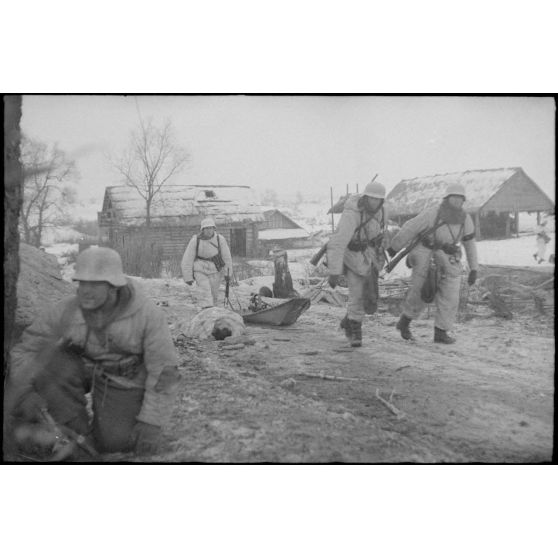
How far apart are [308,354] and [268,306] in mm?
546

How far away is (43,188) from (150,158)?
3.02ft

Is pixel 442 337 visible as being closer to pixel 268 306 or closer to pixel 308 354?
pixel 308 354

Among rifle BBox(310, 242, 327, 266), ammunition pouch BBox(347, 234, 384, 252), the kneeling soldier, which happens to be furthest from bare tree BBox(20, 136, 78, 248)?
ammunition pouch BBox(347, 234, 384, 252)

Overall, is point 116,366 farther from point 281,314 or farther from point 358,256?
point 358,256

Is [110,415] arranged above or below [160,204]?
below

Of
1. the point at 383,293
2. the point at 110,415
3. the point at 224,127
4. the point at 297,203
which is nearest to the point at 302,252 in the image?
the point at 297,203

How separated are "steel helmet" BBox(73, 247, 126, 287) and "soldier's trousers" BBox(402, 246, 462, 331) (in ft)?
7.79

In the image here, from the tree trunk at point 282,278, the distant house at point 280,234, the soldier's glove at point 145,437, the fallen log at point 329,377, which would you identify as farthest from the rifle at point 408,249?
the soldier's glove at point 145,437

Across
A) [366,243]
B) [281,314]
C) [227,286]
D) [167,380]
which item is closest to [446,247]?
[366,243]

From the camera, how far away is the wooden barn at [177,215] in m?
5.41

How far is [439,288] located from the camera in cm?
558

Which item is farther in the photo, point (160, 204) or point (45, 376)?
point (160, 204)

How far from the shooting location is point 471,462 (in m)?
5.18

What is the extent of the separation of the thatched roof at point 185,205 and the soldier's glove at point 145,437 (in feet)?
5.43
